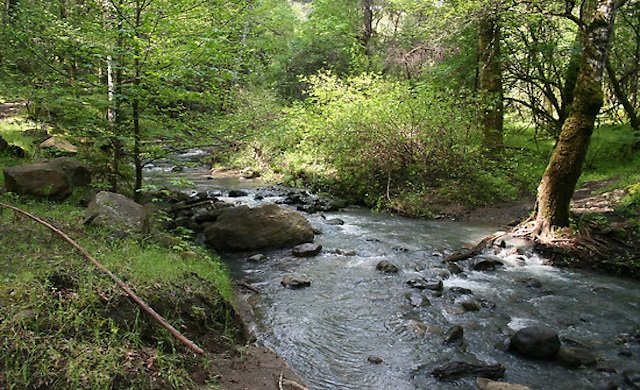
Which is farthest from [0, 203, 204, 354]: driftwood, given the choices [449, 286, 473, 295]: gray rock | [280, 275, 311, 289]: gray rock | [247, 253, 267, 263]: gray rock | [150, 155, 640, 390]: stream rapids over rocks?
[449, 286, 473, 295]: gray rock

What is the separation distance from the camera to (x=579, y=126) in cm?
896

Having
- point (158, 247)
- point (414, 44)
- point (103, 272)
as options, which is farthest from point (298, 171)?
point (103, 272)

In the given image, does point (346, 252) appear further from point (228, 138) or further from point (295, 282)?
point (228, 138)

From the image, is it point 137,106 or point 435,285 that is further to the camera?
point 137,106

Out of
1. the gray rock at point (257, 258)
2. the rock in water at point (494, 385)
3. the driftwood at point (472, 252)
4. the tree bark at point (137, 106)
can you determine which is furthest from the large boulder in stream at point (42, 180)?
the driftwood at point (472, 252)

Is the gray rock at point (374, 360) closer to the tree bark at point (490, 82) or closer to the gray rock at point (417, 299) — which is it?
the gray rock at point (417, 299)

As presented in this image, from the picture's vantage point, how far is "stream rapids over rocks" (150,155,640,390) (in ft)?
17.3

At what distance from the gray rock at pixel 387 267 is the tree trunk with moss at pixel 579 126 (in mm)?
3452

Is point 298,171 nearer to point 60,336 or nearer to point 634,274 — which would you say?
point 634,274

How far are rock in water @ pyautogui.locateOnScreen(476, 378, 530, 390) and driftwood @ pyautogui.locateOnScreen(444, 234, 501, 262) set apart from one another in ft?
14.9

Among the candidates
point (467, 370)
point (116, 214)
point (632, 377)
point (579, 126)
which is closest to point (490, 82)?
point (579, 126)

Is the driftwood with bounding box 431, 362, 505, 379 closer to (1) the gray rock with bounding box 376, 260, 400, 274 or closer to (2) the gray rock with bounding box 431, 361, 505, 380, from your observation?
(2) the gray rock with bounding box 431, 361, 505, 380

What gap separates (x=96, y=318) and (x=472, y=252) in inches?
307

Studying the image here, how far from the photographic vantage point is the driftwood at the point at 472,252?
9438 millimetres
